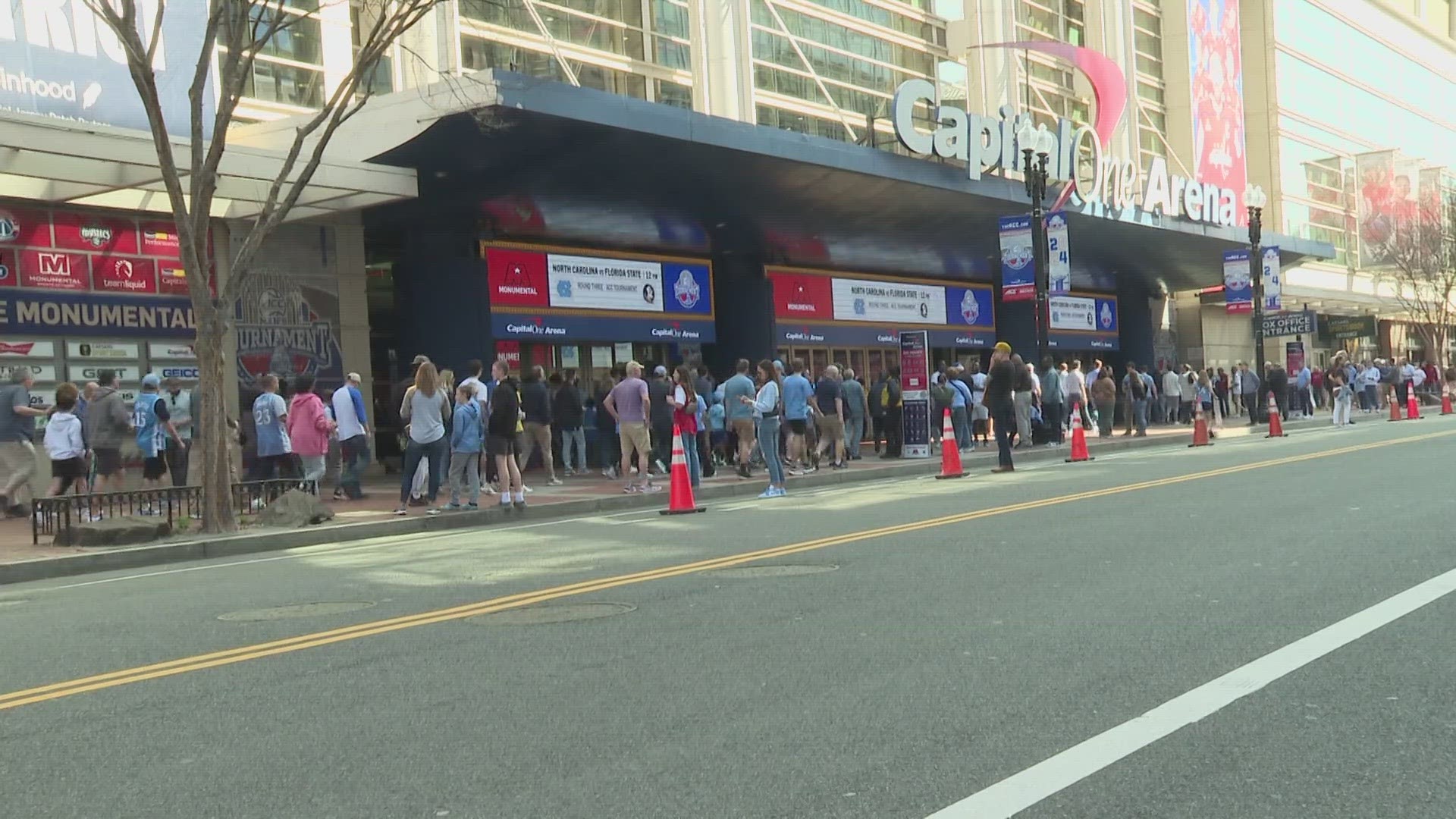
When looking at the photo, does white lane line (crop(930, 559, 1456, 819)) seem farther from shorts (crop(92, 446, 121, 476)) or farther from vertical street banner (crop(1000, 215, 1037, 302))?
vertical street banner (crop(1000, 215, 1037, 302))

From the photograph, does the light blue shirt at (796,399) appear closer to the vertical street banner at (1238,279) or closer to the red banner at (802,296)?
the red banner at (802,296)

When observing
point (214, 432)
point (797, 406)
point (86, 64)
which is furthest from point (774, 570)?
point (86, 64)

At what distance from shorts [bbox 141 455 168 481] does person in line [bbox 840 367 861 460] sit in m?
11.1

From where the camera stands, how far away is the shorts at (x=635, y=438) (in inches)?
739

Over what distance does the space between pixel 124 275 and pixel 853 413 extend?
11955 millimetres

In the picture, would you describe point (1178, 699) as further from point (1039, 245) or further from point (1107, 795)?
point (1039, 245)

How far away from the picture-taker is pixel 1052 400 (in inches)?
1111

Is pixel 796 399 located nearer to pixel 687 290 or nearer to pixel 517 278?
pixel 517 278

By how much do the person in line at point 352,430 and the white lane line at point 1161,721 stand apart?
13.9 meters

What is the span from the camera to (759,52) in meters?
33.8

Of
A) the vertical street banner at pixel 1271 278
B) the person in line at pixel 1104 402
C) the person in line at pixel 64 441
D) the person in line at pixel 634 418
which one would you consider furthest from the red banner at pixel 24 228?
the vertical street banner at pixel 1271 278

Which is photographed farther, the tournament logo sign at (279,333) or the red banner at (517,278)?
the red banner at (517,278)

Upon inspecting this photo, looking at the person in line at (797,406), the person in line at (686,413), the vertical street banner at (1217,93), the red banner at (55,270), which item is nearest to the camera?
the person in line at (686,413)

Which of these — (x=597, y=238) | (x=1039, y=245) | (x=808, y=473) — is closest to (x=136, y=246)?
(x=597, y=238)
